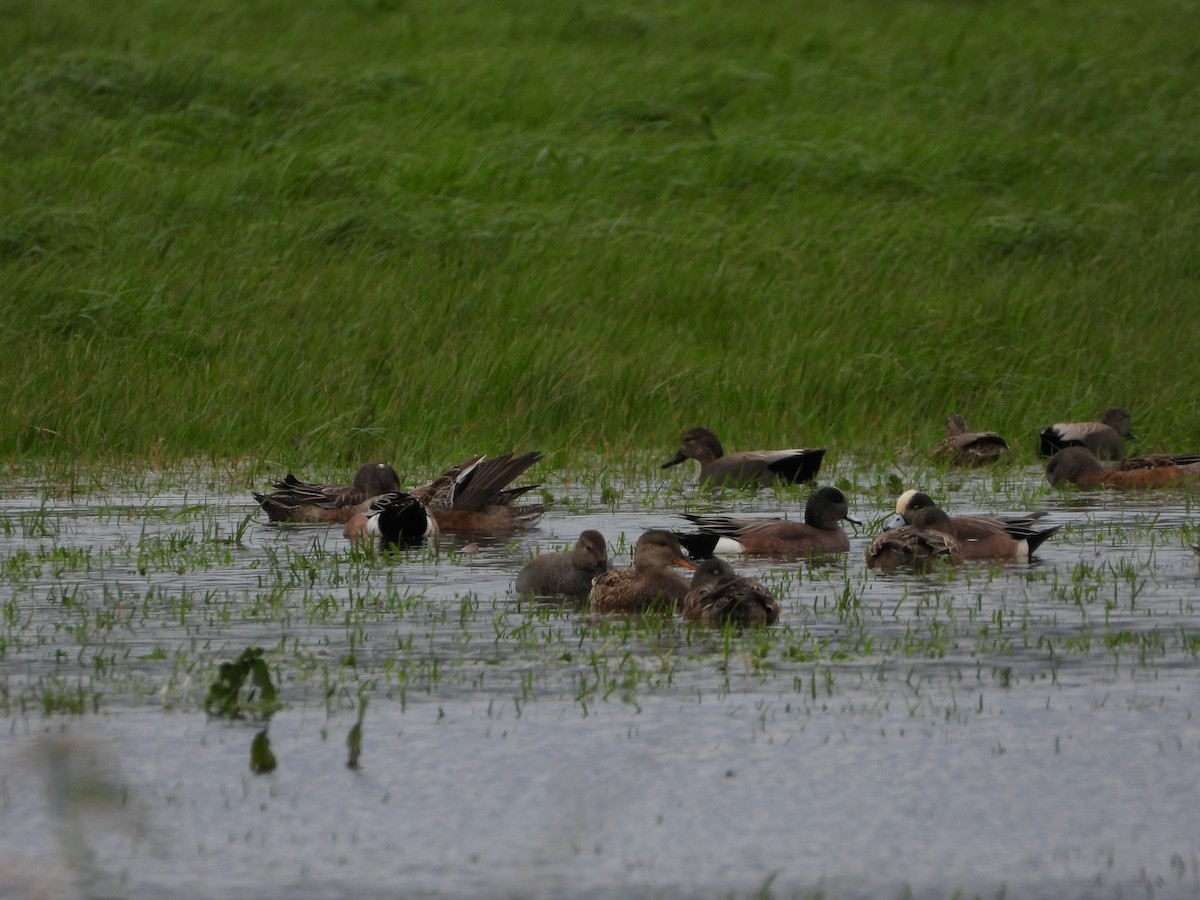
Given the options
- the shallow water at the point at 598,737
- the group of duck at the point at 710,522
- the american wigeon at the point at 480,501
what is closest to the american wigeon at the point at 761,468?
the group of duck at the point at 710,522

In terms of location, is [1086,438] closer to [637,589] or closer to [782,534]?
[782,534]

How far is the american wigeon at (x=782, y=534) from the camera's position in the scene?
1052cm

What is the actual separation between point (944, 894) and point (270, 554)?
604 cm

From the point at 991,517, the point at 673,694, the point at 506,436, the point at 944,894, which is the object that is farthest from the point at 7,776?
the point at 506,436

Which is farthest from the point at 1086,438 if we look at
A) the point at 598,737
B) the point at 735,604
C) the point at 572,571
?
the point at 598,737

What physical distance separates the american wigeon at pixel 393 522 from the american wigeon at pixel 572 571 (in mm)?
1784

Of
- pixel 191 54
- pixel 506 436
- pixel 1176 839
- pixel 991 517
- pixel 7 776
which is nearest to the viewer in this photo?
pixel 1176 839

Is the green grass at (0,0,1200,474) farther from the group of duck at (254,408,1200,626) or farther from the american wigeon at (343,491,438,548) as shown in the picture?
the american wigeon at (343,491,438,548)

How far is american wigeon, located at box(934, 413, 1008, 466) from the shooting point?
1440cm

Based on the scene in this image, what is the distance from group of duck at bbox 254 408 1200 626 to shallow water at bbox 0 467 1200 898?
11.9 inches

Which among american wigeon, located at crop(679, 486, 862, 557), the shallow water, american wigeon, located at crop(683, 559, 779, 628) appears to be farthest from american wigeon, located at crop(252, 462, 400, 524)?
american wigeon, located at crop(683, 559, 779, 628)

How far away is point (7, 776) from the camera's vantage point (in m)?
5.70

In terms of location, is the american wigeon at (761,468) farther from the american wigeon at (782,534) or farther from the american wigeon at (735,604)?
the american wigeon at (735,604)

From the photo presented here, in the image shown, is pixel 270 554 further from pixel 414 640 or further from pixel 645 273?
pixel 645 273
